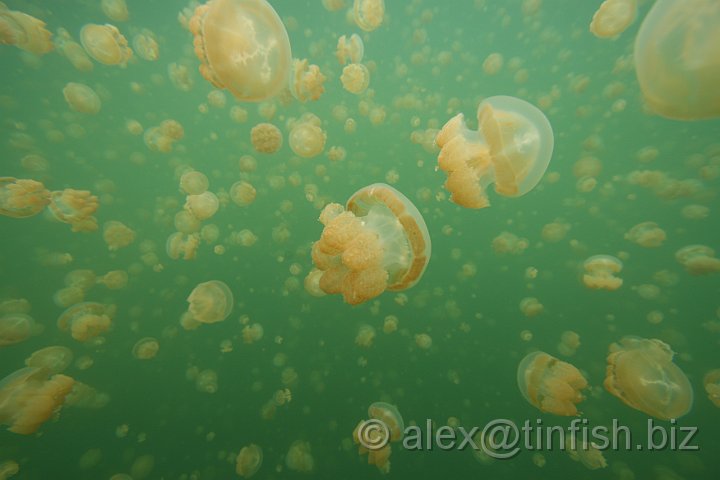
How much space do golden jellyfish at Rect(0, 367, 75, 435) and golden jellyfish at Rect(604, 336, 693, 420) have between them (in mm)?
7113

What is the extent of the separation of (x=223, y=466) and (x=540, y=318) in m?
10.7

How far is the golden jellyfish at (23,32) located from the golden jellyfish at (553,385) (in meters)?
10.5

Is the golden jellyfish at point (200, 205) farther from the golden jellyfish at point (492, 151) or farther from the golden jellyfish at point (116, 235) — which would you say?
the golden jellyfish at point (492, 151)

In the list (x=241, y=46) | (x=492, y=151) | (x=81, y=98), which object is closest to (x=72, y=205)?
(x=241, y=46)

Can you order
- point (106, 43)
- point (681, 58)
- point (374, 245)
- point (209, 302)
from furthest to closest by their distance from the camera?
point (106, 43)
point (209, 302)
point (374, 245)
point (681, 58)

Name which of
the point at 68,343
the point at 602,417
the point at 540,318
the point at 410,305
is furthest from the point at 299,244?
the point at 602,417

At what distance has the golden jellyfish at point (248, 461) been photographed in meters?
5.52

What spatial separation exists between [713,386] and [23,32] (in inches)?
555

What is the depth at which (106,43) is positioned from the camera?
5.81 meters

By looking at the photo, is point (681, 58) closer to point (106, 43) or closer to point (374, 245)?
point (374, 245)

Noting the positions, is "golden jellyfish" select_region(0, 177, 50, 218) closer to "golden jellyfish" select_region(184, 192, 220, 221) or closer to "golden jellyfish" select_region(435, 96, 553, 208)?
"golden jellyfish" select_region(184, 192, 220, 221)

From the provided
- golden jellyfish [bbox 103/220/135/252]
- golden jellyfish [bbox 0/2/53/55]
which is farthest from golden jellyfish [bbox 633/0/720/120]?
golden jellyfish [bbox 0/2/53/55]

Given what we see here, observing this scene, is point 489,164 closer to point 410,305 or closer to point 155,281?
point 410,305

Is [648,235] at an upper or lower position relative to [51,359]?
upper
